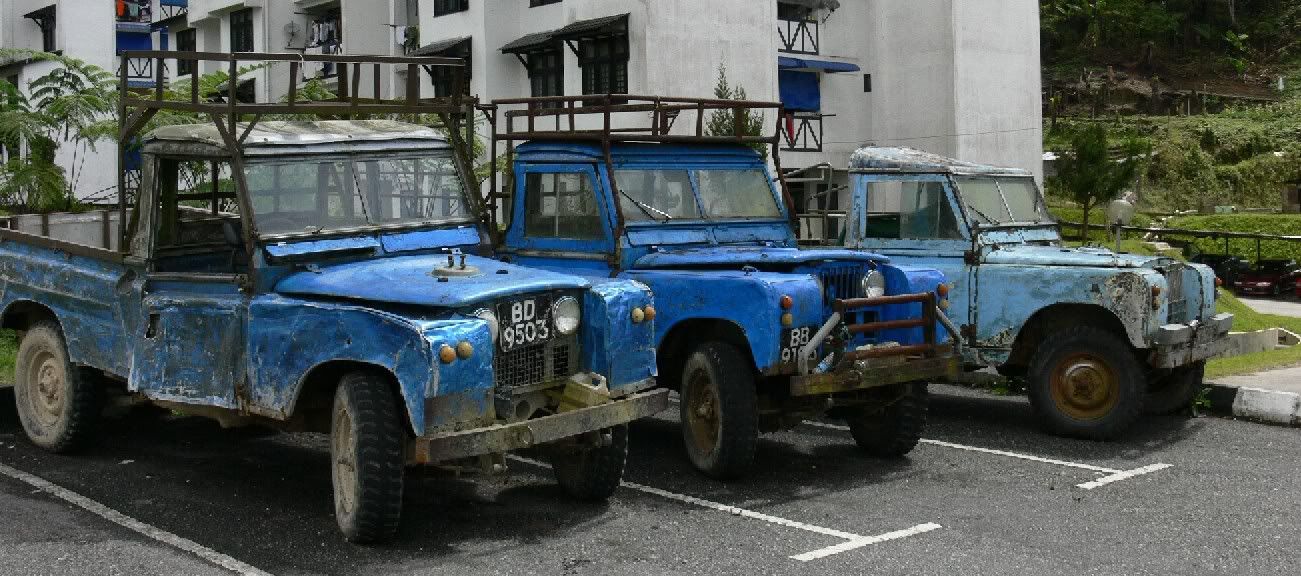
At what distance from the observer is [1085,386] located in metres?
11.0

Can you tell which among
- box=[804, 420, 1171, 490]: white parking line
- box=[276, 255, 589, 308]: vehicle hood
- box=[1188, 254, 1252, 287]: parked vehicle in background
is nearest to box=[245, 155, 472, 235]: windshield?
box=[276, 255, 589, 308]: vehicle hood

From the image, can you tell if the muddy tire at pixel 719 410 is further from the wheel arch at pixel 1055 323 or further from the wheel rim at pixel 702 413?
the wheel arch at pixel 1055 323

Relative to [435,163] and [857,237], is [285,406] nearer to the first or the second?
[435,163]

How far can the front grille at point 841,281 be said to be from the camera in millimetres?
9586

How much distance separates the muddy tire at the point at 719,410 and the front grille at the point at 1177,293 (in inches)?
150

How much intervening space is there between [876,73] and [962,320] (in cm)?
2712

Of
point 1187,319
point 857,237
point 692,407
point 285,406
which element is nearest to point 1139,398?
point 1187,319

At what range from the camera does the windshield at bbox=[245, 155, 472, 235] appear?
8656 millimetres

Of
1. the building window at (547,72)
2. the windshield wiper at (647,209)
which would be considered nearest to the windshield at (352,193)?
the windshield wiper at (647,209)

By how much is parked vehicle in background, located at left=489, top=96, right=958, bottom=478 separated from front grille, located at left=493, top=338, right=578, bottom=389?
1396 mm

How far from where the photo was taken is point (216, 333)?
8.45 m

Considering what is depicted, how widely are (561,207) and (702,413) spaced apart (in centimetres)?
211

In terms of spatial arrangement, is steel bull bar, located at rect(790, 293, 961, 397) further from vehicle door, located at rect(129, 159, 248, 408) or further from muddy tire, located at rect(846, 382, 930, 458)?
vehicle door, located at rect(129, 159, 248, 408)

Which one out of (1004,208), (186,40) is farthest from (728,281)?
(186,40)
